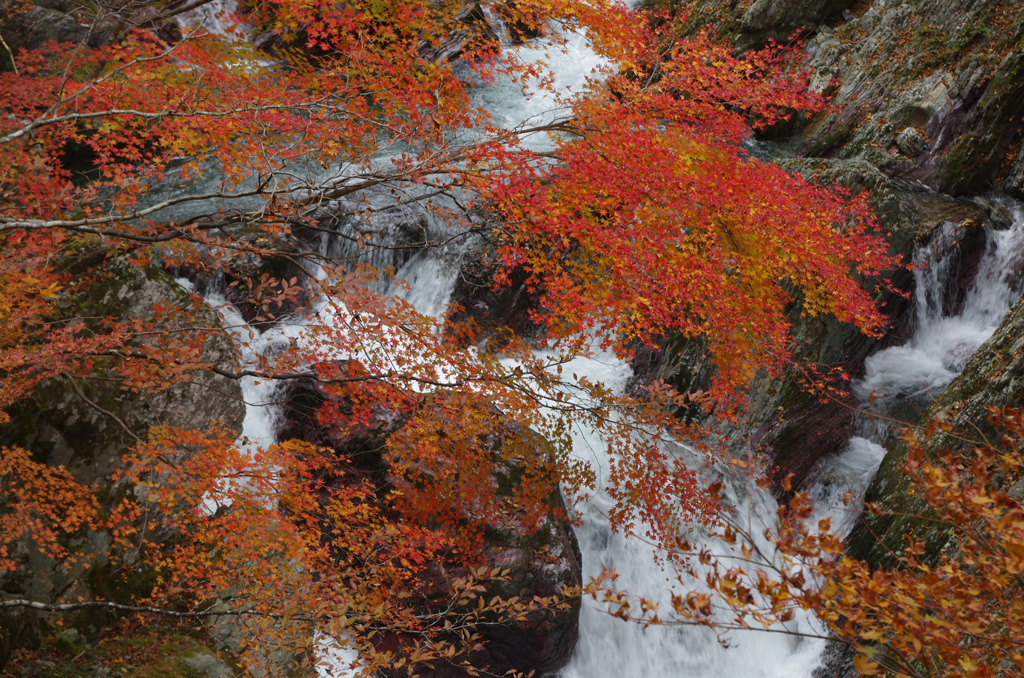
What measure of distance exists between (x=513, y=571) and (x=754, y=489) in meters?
5.31

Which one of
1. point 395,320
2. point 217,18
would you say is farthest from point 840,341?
point 217,18

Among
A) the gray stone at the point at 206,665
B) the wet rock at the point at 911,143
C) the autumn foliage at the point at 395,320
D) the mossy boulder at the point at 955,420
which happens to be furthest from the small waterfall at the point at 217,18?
the mossy boulder at the point at 955,420

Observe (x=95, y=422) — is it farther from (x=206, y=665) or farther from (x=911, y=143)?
(x=911, y=143)

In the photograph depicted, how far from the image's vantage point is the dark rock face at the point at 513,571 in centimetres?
818

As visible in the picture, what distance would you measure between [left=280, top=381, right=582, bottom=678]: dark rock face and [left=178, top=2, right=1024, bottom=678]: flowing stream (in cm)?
59

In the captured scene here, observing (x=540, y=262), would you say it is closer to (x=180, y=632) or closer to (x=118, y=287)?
(x=118, y=287)

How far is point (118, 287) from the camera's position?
303 inches

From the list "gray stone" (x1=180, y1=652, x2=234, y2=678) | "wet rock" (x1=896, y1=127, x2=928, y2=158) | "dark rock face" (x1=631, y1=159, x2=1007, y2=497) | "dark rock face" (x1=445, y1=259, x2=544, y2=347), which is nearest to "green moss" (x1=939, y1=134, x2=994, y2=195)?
"dark rock face" (x1=631, y1=159, x2=1007, y2=497)

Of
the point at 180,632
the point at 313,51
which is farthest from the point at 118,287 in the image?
the point at 313,51

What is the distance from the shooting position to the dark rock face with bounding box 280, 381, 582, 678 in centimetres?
818

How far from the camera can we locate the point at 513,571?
324 inches

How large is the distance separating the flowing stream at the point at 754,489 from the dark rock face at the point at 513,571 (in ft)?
1.95

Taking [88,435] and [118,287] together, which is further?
[118,287]

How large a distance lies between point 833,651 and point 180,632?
823 centimetres
